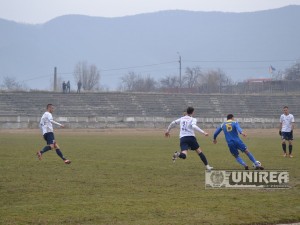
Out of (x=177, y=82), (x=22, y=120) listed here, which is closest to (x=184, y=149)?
(x=22, y=120)

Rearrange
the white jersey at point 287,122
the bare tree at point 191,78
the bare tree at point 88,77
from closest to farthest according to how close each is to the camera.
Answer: the white jersey at point 287,122
the bare tree at point 88,77
the bare tree at point 191,78

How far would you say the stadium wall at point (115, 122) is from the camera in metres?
57.5

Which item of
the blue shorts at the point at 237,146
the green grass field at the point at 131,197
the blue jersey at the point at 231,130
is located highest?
the blue jersey at the point at 231,130

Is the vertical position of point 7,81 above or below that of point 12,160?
above

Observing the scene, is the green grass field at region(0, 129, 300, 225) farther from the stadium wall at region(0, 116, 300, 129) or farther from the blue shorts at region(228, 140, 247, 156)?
the stadium wall at region(0, 116, 300, 129)

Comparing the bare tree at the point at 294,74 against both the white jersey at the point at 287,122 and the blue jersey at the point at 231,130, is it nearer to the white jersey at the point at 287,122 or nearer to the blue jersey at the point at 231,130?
the white jersey at the point at 287,122

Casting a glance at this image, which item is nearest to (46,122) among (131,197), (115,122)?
(131,197)

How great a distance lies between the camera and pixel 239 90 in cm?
8981

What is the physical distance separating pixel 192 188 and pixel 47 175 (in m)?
4.60

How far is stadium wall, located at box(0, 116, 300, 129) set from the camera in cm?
5753

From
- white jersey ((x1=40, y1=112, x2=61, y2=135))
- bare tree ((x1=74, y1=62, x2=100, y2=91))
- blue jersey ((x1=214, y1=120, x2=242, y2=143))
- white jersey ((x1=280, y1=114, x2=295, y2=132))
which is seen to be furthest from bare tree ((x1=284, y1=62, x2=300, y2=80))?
blue jersey ((x1=214, y1=120, x2=242, y2=143))

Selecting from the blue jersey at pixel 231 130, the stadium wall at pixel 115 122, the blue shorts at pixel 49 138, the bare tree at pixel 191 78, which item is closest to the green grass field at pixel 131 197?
the blue shorts at pixel 49 138

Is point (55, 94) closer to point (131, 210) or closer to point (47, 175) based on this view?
point (47, 175)

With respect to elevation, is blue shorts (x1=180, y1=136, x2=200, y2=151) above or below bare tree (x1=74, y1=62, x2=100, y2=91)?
below
